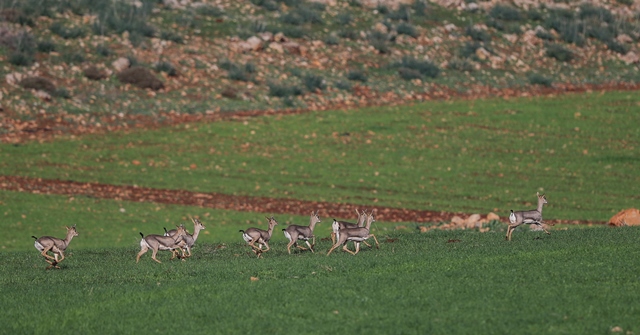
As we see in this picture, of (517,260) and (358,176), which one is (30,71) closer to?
(358,176)

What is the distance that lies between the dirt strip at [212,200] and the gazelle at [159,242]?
54.7 ft

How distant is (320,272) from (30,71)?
47.5 meters

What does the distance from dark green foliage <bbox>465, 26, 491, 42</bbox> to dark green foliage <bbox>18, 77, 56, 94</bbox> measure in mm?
40201

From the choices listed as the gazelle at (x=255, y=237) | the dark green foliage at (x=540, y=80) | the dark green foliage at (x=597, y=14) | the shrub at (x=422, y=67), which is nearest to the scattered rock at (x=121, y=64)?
the shrub at (x=422, y=67)

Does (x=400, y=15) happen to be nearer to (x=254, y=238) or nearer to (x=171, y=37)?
(x=171, y=37)

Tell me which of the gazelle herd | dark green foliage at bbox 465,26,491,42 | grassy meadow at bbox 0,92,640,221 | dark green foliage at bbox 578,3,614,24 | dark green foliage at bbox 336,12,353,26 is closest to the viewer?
the gazelle herd

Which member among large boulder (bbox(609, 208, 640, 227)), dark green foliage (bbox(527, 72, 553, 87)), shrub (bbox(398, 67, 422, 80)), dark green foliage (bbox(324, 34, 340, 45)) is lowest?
shrub (bbox(398, 67, 422, 80))

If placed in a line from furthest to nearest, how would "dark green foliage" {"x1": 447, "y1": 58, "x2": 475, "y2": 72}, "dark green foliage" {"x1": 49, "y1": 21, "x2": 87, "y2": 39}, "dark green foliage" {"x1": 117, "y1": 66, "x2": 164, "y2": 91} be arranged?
"dark green foliage" {"x1": 447, "y1": 58, "x2": 475, "y2": 72}, "dark green foliage" {"x1": 49, "y1": 21, "x2": 87, "y2": 39}, "dark green foliage" {"x1": 117, "y1": 66, "x2": 164, "y2": 91}

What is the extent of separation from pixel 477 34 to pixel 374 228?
53.8m

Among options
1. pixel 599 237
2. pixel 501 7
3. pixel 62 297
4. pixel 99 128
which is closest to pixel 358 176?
pixel 99 128

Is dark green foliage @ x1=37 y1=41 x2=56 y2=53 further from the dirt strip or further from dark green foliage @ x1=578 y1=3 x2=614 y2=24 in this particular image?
dark green foliage @ x1=578 y1=3 x2=614 y2=24

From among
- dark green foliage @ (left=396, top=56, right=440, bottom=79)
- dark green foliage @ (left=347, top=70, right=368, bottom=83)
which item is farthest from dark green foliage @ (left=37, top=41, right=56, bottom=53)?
dark green foliage @ (left=396, top=56, right=440, bottom=79)

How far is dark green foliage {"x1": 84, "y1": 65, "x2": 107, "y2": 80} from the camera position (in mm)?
66438

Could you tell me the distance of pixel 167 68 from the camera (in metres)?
70.2
